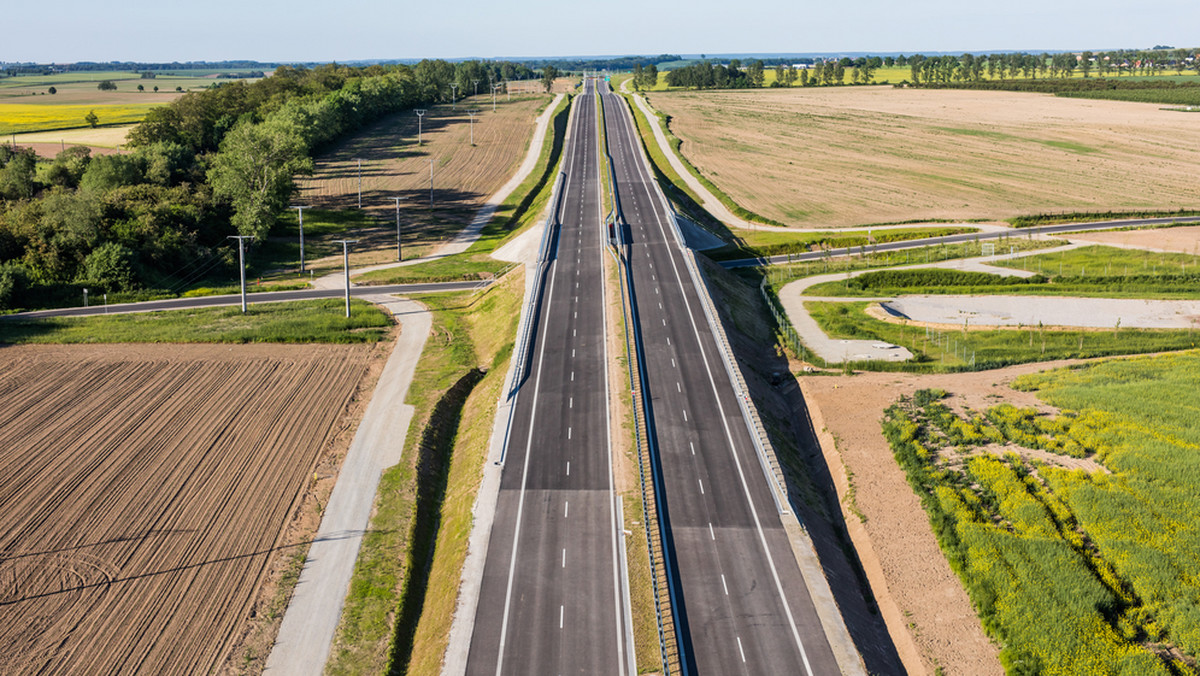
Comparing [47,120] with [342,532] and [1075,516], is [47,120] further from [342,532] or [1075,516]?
[1075,516]

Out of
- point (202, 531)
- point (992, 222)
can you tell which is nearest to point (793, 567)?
point (202, 531)

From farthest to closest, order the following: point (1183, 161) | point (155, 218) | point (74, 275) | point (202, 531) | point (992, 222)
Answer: point (1183, 161) → point (992, 222) → point (155, 218) → point (74, 275) → point (202, 531)

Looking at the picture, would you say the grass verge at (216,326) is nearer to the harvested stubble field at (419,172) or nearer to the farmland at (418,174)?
the farmland at (418,174)

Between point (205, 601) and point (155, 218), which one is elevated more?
point (155, 218)

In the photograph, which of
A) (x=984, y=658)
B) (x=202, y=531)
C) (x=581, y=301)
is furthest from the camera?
(x=581, y=301)

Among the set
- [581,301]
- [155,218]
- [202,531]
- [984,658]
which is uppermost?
[155,218]

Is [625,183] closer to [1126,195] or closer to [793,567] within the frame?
[1126,195]

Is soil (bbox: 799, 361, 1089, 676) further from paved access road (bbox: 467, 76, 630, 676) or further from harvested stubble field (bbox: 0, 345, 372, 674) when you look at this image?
harvested stubble field (bbox: 0, 345, 372, 674)

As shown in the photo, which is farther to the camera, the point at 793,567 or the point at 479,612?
the point at 793,567
